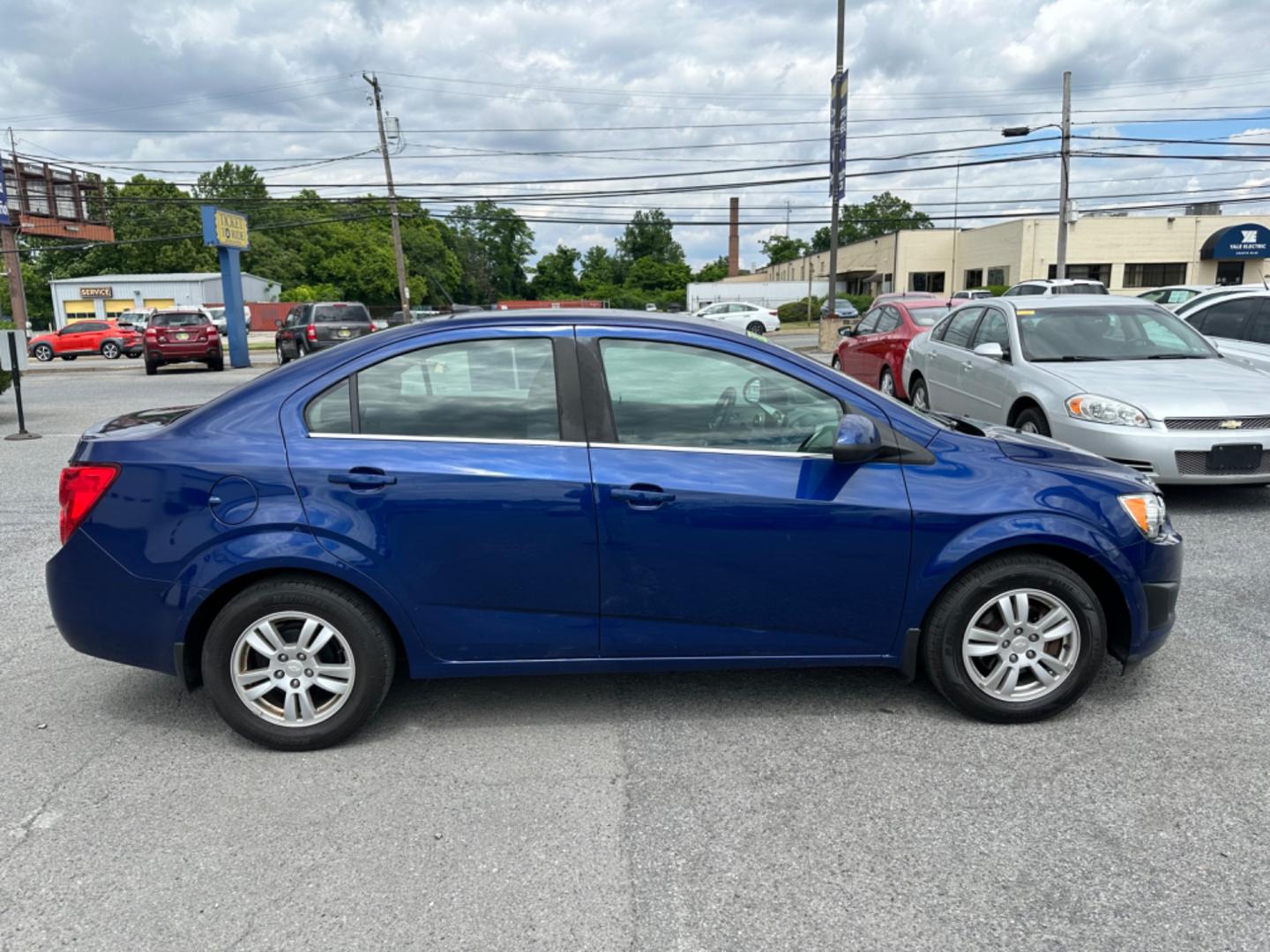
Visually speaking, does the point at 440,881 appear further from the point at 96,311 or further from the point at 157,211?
the point at 157,211

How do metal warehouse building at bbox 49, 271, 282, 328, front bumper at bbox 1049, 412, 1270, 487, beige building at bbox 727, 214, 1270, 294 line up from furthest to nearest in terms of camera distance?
1. metal warehouse building at bbox 49, 271, 282, 328
2. beige building at bbox 727, 214, 1270, 294
3. front bumper at bbox 1049, 412, 1270, 487

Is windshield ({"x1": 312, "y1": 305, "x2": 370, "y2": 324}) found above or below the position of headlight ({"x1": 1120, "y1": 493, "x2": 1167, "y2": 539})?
above

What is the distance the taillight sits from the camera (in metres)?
3.35

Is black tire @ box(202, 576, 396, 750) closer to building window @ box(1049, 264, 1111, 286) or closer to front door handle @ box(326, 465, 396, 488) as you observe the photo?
front door handle @ box(326, 465, 396, 488)

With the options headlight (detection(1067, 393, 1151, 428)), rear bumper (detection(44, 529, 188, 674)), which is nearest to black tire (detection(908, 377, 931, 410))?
headlight (detection(1067, 393, 1151, 428))

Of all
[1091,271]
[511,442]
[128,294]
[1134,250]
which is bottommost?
[511,442]

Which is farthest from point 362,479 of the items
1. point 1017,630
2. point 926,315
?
point 926,315

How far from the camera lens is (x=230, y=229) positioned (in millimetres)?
29031

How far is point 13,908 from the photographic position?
8.35 ft

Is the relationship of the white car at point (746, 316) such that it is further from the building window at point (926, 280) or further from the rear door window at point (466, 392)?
the rear door window at point (466, 392)

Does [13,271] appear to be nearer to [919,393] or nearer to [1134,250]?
[919,393]

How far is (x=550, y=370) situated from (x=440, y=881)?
5.87 ft

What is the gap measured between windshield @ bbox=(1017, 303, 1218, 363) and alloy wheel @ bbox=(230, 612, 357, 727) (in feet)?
21.4

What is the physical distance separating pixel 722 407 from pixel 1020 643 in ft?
4.74
